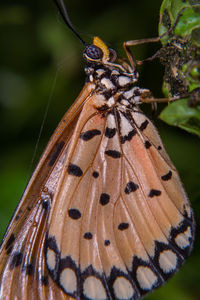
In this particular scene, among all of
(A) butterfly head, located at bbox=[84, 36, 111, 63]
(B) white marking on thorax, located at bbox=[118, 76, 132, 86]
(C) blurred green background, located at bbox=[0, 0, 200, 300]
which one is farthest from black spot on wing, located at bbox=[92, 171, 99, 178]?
(C) blurred green background, located at bbox=[0, 0, 200, 300]

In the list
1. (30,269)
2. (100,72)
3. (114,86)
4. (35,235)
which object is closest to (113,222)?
(35,235)

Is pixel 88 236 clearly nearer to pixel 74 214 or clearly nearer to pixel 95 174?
pixel 74 214

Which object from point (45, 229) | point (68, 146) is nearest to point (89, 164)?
point (68, 146)

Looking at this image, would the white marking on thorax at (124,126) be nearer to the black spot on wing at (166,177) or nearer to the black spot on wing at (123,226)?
the black spot on wing at (166,177)

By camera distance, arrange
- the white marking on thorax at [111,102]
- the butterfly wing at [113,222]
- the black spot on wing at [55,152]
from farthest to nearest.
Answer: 1. the white marking on thorax at [111,102]
2. the black spot on wing at [55,152]
3. the butterfly wing at [113,222]

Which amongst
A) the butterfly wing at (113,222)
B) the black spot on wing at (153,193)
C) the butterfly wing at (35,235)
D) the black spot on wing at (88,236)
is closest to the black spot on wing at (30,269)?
the butterfly wing at (35,235)

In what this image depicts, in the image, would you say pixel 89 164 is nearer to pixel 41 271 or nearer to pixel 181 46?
pixel 41 271

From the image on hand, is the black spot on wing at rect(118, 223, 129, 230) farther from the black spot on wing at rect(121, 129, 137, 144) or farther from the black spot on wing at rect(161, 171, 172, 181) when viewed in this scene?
the black spot on wing at rect(121, 129, 137, 144)
